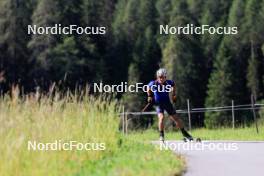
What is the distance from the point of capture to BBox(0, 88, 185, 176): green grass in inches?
353

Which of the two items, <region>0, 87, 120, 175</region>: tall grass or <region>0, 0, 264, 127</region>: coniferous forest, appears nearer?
<region>0, 87, 120, 175</region>: tall grass

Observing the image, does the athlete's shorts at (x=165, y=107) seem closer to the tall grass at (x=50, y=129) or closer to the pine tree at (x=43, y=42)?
the tall grass at (x=50, y=129)

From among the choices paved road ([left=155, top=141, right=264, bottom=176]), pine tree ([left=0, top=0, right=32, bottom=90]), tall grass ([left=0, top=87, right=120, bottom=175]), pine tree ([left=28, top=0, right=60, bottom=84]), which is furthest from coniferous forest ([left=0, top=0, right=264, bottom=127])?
tall grass ([left=0, top=87, right=120, bottom=175])

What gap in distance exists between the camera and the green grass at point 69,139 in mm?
8969

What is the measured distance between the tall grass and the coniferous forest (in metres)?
45.9

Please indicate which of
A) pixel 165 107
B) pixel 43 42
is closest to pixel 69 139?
pixel 165 107

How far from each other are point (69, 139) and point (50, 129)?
1.78 ft

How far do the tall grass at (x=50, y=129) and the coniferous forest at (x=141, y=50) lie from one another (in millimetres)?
45903

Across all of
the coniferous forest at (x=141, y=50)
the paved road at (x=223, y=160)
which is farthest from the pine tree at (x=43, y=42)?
the paved road at (x=223, y=160)

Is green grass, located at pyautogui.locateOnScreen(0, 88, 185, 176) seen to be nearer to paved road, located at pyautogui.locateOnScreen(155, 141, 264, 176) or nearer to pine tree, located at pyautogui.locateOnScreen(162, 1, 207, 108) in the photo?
paved road, located at pyautogui.locateOnScreen(155, 141, 264, 176)

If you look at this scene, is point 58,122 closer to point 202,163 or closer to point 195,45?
point 202,163

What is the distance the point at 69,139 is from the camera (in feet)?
37.0

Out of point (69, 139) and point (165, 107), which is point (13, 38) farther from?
point (69, 139)

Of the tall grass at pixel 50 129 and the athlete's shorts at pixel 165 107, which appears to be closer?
the tall grass at pixel 50 129
